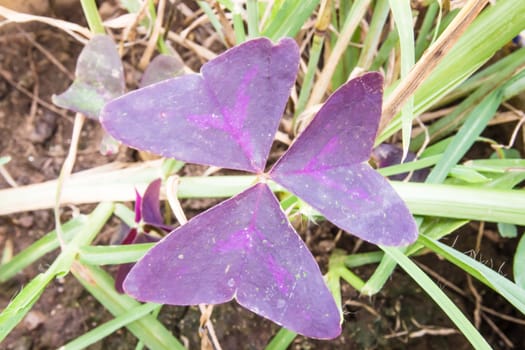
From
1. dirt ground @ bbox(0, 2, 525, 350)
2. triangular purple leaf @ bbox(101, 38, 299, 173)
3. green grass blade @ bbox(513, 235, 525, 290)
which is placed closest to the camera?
triangular purple leaf @ bbox(101, 38, 299, 173)

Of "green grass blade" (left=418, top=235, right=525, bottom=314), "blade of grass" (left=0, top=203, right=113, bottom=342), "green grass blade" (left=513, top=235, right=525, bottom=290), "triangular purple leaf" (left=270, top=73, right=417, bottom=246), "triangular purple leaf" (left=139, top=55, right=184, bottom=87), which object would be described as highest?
"triangular purple leaf" (left=270, top=73, right=417, bottom=246)

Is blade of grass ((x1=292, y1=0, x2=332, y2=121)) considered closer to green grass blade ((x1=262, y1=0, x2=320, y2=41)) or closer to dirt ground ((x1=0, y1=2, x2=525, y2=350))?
green grass blade ((x1=262, y1=0, x2=320, y2=41))

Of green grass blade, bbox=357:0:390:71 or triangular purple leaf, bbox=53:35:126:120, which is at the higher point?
green grass blade, bbox=357:0:390:71

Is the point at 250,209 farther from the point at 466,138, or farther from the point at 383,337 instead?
the point at 383,337

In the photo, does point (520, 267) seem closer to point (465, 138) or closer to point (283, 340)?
point (465, 138)

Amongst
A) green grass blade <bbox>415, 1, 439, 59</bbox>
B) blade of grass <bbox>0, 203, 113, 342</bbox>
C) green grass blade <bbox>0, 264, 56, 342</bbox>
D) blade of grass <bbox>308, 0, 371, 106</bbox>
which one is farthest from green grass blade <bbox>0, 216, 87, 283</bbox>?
green grass blade <bbox>415, 1, 439, 59</bbox>

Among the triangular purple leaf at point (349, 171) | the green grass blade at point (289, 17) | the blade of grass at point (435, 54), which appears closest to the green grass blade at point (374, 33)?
the green grass blade at point (289, 17)

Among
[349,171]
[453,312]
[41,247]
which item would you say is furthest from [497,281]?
[41,247]

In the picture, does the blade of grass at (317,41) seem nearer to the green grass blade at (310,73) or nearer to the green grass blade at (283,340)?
the green grass blade at (310,73)
